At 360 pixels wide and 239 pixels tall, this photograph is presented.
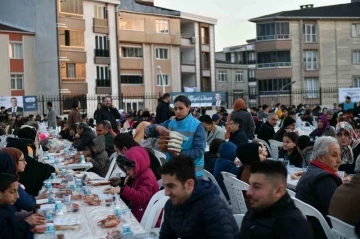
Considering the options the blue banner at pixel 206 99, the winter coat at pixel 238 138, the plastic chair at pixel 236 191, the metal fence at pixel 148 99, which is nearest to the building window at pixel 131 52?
the metal fence at pixel 148 99

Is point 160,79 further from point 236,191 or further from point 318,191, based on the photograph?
point 318,191

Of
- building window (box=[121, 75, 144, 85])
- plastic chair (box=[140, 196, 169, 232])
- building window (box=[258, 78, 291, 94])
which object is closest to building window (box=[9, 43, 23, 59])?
building window (box=[121, 75, 144, 85])

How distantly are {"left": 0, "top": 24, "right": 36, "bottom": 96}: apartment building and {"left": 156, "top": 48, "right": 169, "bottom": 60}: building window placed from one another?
1192 cm

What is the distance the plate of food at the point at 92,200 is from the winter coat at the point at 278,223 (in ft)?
10.3

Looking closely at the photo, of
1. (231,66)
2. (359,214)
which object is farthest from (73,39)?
(359,214)

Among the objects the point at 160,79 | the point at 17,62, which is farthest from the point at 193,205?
the point at 160,79

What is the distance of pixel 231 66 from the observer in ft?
224

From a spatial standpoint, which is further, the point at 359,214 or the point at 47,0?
the point at 47,0

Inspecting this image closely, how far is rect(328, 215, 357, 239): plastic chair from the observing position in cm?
467

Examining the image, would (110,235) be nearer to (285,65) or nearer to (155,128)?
(155,128)

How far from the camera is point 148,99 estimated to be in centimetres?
5138

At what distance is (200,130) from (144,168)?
1.06 meters

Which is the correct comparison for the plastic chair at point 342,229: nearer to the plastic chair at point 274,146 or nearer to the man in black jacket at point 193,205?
the man in black jacket at point 193,205

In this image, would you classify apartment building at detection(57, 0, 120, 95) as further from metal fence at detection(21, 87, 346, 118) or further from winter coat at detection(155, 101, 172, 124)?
winter coat at detection(155, 101, 172, 124)
